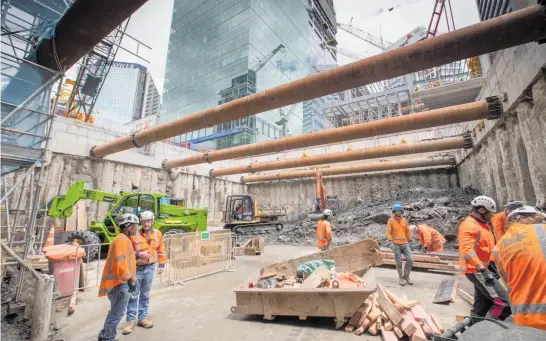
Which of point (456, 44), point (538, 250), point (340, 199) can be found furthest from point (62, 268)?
point (340, 199)

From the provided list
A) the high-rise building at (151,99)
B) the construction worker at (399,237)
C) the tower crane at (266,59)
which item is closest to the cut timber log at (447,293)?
the construction worker at (399,237)

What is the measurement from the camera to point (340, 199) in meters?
19.4

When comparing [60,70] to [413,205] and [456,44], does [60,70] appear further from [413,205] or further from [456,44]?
[413,205]

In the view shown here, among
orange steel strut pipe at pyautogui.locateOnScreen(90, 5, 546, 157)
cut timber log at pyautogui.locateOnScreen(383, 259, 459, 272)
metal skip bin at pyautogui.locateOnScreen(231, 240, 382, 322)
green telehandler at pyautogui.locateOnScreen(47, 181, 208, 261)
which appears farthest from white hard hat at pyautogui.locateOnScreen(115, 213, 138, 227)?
cut timber log at pyautogui.locateOnScreen(383, 259, 459, 272)

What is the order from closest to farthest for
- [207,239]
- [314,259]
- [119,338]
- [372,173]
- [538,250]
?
[538,250]
[119,338]
[314,259]
[207,239]
[372,173]

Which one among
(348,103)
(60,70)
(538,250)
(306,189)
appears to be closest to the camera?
(538,250)

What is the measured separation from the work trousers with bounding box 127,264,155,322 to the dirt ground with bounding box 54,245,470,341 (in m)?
0.23

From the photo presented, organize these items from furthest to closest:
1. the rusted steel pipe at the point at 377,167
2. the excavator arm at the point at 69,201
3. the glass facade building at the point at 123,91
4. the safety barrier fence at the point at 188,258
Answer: the glass facade building at the point at 123,91
the rusted steel pipe at the point at 377,167
the excavator arm at the point at 69,201
the safety barrier fence at the point at 188,258

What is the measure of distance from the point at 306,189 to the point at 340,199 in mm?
2917

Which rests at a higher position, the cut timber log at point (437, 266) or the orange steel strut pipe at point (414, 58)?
the orange steel strut pipe at point (414, 58)

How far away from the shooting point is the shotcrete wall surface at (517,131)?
212 inches

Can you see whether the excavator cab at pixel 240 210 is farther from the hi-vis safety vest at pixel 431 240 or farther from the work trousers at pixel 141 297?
the work trousers at pixel 141 297

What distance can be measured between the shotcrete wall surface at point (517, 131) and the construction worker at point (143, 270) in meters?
8.01

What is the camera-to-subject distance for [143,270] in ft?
14.0
